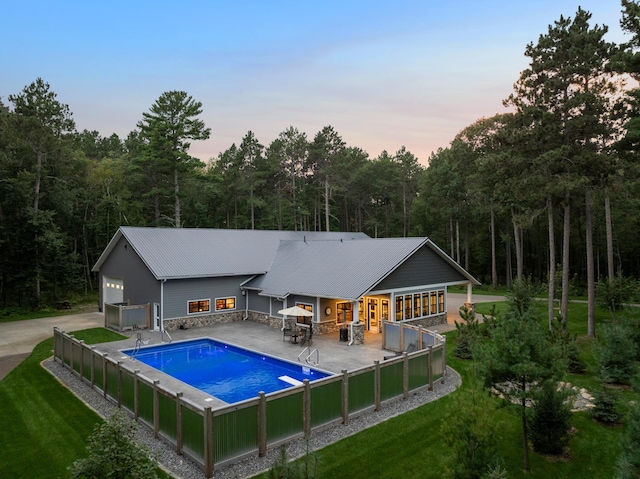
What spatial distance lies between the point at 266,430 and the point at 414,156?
55524mm

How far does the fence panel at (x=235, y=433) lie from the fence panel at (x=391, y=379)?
13.0 ft

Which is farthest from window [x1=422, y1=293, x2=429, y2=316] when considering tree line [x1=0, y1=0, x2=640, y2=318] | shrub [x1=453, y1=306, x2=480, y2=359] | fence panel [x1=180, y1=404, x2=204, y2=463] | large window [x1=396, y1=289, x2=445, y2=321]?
fence panel [x1=180, y1=404, x2=204, y2=463]

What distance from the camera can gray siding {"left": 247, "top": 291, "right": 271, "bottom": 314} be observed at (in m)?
23.4

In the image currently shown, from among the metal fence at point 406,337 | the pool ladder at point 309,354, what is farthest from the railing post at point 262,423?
the metal fence at point 406,337

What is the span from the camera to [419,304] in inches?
856

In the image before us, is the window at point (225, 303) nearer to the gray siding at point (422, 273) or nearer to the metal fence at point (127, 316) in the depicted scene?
the metal fence at point (127, 316)

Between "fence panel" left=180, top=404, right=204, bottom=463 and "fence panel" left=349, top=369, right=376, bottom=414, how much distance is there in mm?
3788

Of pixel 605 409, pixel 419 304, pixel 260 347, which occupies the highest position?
pixel 419 304

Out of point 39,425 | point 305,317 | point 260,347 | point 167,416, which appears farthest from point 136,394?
point 305,317

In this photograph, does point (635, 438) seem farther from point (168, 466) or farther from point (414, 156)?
point (414, 156)

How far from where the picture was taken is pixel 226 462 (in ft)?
25.5

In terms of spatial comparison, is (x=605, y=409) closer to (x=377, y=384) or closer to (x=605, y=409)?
(x=605, y=409)

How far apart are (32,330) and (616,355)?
25.8 metres

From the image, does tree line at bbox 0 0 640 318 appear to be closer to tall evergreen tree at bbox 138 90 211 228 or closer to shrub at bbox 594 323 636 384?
tall evergreen tree at bbox 138 90 211 228
